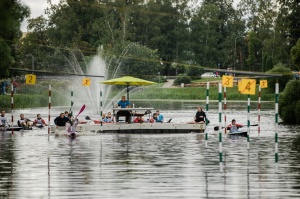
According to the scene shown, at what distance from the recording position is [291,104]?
56688 mm

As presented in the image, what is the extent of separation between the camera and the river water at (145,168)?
19.6 metres

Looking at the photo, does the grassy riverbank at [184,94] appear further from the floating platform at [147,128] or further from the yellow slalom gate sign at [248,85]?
the yellow slalom gate sign at [248,85]

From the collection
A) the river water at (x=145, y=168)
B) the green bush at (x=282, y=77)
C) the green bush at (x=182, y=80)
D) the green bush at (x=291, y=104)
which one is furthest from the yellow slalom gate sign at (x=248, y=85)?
the green bush at (x=182, y=80)

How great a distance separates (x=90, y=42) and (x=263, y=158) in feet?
382


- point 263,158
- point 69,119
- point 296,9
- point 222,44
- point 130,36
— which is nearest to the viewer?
point 263,158

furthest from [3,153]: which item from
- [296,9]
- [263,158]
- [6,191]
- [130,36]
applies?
[130,36]

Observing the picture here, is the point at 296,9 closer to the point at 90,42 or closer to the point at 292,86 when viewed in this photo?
the point at 292,86

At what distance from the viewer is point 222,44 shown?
522 ft

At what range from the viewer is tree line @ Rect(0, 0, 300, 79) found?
418 feet

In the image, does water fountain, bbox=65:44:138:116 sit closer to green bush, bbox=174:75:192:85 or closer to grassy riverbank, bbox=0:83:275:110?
grassy riverbank, bbox=0:83:275:110

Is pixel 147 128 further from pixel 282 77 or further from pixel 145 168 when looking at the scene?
pixel 282 77

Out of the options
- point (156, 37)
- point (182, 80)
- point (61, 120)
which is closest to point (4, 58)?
point (61, 120)

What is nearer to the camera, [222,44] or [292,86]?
[292,86]

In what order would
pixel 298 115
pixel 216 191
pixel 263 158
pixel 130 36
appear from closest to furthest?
pixel 216 191
pixel 263 158
pixel 298 115
pixel 130 36
